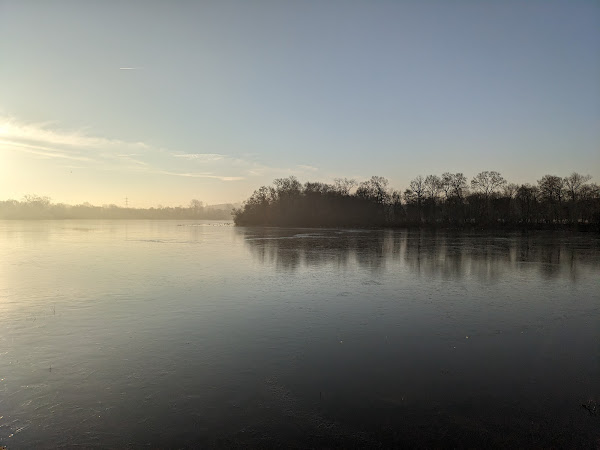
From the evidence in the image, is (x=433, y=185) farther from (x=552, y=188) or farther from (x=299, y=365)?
(x=299, y=365)

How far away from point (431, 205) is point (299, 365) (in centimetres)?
8344

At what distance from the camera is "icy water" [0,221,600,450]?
512cm

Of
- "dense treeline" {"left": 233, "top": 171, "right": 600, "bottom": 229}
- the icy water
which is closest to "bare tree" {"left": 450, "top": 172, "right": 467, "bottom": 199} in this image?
"dense treeline" {"left": 233, "top": 171, "right": 600, "bottom": 229}

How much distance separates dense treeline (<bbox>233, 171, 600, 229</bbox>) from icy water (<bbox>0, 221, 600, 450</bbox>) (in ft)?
214

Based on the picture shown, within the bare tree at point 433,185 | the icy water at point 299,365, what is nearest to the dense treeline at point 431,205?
the bare tree at point 433,185

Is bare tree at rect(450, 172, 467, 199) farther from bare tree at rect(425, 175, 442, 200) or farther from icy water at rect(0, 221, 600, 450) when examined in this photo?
icy water at rect(0, 221, 600, 450)

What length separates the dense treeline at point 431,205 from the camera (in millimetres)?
74062

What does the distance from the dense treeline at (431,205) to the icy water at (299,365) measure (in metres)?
65.3

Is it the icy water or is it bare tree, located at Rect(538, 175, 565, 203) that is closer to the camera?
the icy water

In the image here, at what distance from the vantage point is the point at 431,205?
8519 cm

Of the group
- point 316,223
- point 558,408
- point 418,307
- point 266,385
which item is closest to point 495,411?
point 558,408

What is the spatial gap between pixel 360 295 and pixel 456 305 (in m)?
3.14

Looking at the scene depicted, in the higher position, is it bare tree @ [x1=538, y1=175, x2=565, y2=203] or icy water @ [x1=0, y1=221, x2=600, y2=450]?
bare tree @ [x1=538, y1=175, x2=565, y2=203]

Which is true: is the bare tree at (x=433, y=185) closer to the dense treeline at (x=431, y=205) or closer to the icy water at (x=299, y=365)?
the dense treeline at (x=431, y=205)
